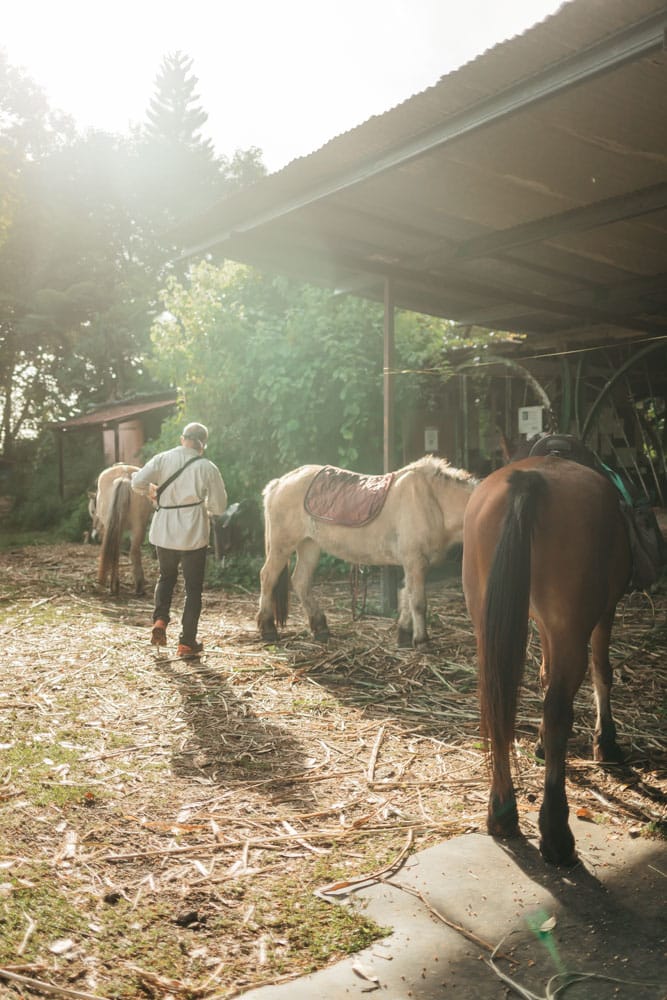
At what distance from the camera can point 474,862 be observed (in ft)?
9.41

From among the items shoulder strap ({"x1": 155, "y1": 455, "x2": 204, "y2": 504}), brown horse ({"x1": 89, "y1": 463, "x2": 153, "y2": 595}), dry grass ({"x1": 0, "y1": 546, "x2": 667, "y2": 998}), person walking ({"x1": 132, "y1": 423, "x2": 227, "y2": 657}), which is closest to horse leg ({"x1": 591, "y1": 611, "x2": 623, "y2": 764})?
dry grass ({"x1": 0, "y1": 546, "x2": 667, "y2": 998})

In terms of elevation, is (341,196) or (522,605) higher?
(341,196)

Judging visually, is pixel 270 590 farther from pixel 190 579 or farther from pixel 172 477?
pixel 172 477

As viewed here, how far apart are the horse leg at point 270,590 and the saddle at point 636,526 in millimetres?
3500

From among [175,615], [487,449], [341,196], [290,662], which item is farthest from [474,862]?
[487,449]

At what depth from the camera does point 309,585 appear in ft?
23.4

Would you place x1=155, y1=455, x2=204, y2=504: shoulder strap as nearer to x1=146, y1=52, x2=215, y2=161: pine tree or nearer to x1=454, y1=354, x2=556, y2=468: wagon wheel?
x1=454, y1=354, x2=556, y2=468: wagon wheel

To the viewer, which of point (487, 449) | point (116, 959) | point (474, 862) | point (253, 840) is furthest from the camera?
point (487, 449)

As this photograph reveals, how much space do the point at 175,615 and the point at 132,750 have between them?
4257mm

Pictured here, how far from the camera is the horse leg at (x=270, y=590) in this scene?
707cm

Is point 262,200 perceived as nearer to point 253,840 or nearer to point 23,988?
point 253,840

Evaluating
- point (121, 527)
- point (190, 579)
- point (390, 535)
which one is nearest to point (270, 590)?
point (190, 579)

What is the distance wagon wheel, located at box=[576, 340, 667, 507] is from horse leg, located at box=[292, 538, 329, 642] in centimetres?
452

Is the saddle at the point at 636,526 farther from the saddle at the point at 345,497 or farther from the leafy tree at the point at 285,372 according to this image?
the leafy tree at the point at 285,372
